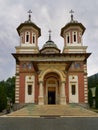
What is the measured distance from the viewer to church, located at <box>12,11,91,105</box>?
2933cm

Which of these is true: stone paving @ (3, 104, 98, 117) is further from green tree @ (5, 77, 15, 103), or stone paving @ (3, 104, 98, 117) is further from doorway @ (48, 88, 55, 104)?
green tree @ (5, 77, 15, 103)

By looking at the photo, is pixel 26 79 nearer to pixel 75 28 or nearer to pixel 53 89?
pixel 53 89

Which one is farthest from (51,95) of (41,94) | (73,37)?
(73,37)

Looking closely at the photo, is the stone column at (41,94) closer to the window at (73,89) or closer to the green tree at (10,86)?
the window at (73,89)

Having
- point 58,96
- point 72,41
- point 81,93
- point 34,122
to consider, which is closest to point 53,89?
point 58,96

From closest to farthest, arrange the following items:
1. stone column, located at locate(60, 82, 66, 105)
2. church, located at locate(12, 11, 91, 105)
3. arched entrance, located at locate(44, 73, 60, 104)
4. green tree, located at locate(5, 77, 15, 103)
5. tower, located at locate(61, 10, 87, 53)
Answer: stone column, located at locate(60, 82, 66, 105) → church, located at locate(12, 11, 91, 105) → arched entrance, located at locate(44, 73, 60, 104) → tower, located at locate(61, 10, 87, 53) → green tree, located at locate(5, 77, 15, 103)

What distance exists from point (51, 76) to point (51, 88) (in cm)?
163

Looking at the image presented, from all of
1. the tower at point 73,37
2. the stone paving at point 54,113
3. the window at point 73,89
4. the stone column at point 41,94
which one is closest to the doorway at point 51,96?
the window at point 73,89

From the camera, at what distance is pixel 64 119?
5.69 metres

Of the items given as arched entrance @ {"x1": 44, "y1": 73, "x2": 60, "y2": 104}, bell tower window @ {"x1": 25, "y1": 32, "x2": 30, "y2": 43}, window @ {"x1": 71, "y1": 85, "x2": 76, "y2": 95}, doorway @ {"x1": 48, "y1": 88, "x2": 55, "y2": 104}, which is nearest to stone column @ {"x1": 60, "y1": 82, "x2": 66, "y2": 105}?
arched entrance @ {"x1": 44, "y1": 73, "x2": 60, "y2": 104}

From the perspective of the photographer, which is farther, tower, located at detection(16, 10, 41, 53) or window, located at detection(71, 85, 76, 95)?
tower, located at detection(16, 10, 41, 53)

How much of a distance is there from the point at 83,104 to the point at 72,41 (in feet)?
30.7

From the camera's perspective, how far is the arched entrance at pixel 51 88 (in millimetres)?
30956

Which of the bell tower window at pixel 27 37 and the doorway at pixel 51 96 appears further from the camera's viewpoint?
the bell tower window at pixel 27 37
